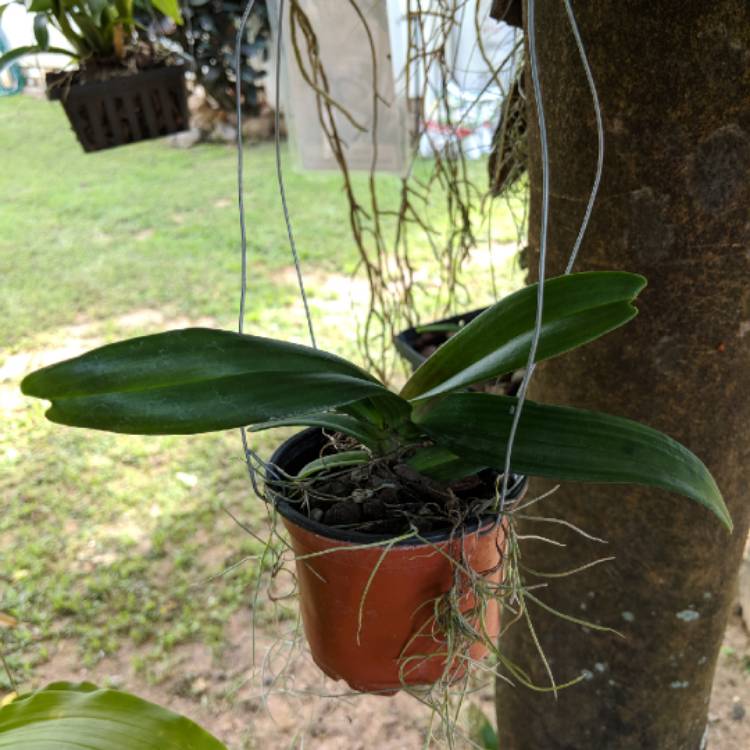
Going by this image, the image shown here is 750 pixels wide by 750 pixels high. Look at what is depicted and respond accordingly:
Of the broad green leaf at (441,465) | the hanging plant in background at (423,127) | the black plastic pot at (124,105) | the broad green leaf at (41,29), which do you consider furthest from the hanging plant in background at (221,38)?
the broad green leaf at (441,465)

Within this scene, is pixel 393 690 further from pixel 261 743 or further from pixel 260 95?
pixel 260 95

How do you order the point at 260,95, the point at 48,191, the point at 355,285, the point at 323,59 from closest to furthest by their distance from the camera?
the point at 323,59 → the point at 355,285 → the point at 48,191 → the point at 260,95

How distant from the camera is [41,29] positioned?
1512mm

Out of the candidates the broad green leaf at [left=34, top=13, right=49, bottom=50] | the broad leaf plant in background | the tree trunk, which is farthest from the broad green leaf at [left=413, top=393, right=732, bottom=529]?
the broad green leaf at [left=34, top=13, right=49, bottom=50]

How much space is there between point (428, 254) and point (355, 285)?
1.23 ft

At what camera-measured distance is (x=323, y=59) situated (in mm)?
1265

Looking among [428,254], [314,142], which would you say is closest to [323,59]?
[314,142]

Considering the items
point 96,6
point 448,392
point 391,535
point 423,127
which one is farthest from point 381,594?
point 96,6

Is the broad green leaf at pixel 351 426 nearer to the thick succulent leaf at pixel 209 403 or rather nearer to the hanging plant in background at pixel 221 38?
the thick succulent leaf at pixel 209 403

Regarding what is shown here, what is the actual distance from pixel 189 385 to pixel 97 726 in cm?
35

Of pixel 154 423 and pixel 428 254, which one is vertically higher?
pixel 154 423

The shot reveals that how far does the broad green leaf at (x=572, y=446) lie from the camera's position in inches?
18.9

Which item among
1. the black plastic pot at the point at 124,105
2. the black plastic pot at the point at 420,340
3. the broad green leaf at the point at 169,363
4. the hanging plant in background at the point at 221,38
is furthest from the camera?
the hanging plant in background at the point at 221,38

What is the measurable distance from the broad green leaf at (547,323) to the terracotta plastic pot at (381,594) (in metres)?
0.10
